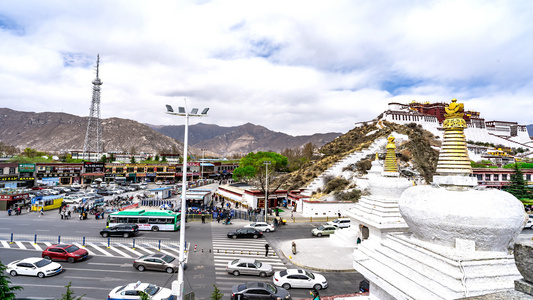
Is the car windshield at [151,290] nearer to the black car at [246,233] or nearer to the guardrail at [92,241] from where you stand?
the guardrail at [92,241]

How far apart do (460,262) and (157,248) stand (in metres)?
20.4

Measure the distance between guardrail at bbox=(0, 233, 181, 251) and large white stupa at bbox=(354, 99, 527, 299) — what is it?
1834cm

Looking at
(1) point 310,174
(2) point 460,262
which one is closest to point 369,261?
(2) point 460,262

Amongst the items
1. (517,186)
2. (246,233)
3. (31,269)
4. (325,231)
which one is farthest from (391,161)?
(517,186)

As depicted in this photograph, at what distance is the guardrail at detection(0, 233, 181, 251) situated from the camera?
21.7m

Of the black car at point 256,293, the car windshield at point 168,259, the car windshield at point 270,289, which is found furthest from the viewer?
the car windshield at point 168,259

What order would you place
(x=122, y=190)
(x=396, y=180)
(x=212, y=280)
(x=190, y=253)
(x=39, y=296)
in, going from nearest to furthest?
(x=39, y=296), (x=212, y=280), (x=396, y=180), (x=190, y=253), (x=122, y=190)

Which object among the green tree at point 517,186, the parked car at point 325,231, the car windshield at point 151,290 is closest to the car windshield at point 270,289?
the car windshield at point 151,290

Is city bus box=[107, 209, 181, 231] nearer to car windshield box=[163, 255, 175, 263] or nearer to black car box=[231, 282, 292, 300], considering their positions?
car windshield box=[163, 255, 175, 263]

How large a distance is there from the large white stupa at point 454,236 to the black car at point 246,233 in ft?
60.1

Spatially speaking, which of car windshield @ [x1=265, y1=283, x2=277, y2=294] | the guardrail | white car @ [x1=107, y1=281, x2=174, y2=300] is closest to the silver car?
car windshield @ [x1=265, y1=283, x2=277, y2=294]

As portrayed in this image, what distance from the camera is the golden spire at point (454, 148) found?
23.2ft

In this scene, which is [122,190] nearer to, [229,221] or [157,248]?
[229,221]

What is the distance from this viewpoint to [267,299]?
44.3ft
